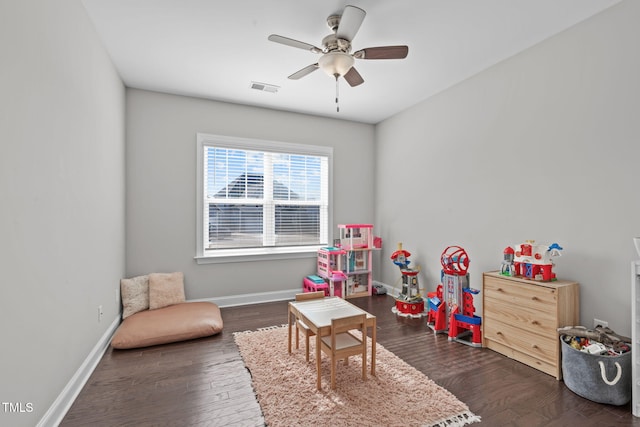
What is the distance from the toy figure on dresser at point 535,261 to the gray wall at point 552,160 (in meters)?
0.20

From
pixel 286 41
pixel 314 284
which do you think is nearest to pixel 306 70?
pixel 286 41

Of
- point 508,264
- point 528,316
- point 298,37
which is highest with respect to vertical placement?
point 298,37

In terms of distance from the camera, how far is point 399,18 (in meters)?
2.33

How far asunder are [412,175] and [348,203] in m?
1.15

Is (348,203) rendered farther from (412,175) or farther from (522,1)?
(522,1)

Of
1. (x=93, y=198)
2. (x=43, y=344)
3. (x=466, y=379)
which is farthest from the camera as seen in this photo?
(x=93, y=198)

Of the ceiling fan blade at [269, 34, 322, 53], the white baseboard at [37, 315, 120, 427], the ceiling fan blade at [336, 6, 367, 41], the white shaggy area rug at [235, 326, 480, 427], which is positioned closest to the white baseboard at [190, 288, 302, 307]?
the white baseboard at [37, 315, 120, 427]

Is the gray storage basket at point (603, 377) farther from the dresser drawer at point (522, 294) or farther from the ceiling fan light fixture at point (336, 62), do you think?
the ceiling fan light fixture at point (336, 62)

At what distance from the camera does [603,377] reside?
1914mm

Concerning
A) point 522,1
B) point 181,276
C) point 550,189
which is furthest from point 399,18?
point 181,276

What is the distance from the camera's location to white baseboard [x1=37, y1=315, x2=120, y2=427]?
1.71 meters

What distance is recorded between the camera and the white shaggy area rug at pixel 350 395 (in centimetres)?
180

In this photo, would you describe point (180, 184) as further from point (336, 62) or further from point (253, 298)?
point (336, 62)

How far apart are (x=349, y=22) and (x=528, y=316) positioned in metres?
2.70
